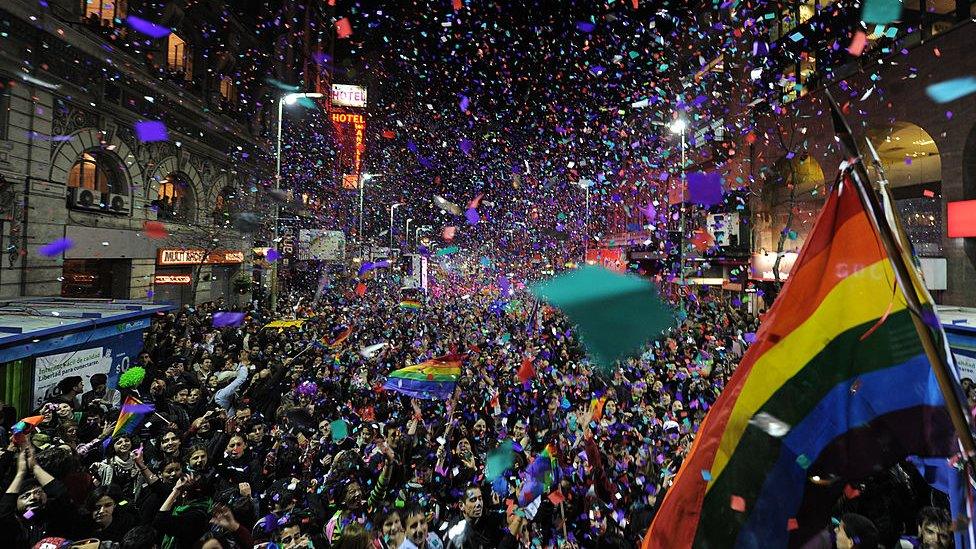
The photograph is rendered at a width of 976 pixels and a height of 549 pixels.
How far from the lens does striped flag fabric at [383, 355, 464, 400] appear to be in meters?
9.88

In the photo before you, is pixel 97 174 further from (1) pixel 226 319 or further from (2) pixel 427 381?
(2) pixel 427 381

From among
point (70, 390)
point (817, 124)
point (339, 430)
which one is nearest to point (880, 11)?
point (817, 124)

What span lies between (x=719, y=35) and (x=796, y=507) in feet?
121

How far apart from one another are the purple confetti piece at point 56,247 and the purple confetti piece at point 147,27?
29.9 feet

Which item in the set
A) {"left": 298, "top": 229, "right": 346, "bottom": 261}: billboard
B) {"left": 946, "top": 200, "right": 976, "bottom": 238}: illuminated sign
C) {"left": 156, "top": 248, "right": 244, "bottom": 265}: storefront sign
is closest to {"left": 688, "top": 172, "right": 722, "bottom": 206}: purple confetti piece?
{"left": 946, "top": 200, "right": 976, "bottom": 238}: illuminated sign

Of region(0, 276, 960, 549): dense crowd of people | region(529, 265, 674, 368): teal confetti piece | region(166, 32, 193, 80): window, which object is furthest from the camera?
region(166, 32, 193, 80): window

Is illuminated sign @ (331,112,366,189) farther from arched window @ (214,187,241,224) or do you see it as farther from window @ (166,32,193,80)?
window @ (166,32,193,80)

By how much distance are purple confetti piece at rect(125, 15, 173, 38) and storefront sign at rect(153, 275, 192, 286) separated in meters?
10.8

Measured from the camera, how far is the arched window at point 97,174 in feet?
59.0

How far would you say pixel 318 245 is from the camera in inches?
1414

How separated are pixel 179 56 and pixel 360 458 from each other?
80.5ft

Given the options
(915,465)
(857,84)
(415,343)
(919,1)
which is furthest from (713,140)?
(915,465)

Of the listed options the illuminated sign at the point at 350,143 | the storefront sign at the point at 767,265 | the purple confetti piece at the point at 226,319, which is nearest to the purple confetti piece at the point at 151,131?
the purple confetti piece at the point at 226,319

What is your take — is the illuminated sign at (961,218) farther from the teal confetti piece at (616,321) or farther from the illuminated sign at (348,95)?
the illuminated sign at (348,95)
